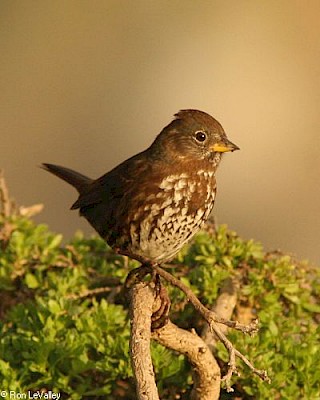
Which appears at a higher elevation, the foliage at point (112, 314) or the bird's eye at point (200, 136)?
the bird's eye at point (200, 136)

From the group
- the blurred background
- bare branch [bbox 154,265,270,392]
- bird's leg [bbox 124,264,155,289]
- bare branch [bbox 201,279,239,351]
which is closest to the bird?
bird's leg [bbox 124,264,155,289]

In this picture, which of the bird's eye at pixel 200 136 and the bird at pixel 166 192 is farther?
the bird's eye at pixel 200 136

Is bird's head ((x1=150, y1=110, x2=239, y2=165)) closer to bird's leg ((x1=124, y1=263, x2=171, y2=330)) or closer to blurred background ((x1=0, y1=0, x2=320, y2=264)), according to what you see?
bird's leg ((x1=124, y1=263, x2=171, y2=330))

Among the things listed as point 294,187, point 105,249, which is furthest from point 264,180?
point 105,249

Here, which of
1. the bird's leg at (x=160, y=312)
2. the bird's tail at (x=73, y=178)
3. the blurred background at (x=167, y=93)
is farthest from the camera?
the blurred background at (x=167, y=93)

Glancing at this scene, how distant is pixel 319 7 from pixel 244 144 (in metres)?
2.33

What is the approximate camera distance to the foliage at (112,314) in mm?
4418

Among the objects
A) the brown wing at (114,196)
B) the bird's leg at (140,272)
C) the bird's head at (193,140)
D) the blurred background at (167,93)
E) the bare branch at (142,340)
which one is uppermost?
the blurred background at (167,93)

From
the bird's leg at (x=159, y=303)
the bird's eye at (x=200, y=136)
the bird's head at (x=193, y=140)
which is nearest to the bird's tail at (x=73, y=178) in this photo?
the bird's head at (x=193, y=140)

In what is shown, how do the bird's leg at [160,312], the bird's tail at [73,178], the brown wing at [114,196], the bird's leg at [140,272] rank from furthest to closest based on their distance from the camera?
the bird's tail at [73,178], the brown wing at [114,196], the bird's leg at [140,272], the bird's leg at [160,312]

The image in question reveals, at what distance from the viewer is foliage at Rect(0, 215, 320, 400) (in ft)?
14.5

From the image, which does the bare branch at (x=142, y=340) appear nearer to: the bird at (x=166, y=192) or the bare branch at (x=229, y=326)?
the bare branch at (x=229, y=326)

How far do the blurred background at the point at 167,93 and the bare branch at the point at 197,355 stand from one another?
564 centimetres

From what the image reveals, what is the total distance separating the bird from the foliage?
1.04ft
